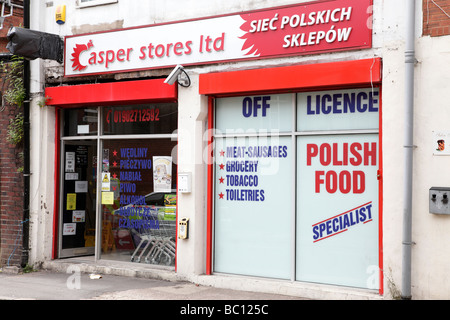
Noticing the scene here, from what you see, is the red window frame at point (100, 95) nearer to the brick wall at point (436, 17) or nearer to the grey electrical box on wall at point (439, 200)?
the brick wall at point (436, 17)

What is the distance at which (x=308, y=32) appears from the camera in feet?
26.9

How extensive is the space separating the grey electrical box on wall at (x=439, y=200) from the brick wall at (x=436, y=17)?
195 cm

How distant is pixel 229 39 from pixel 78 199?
175 inches

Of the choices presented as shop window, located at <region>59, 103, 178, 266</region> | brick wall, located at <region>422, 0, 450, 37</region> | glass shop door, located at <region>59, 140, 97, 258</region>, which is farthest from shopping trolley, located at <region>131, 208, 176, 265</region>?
brick wall, located at <region>422, 0, 450, 37</region>

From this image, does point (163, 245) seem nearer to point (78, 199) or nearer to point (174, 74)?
point (78, 199)

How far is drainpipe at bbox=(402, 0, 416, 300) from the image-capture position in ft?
23.6

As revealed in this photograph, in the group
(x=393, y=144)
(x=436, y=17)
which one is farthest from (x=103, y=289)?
(x=436, y=17)

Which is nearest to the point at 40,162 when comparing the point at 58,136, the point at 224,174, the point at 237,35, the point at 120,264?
the point at 58,136

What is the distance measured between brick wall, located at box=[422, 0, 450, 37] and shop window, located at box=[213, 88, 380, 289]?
1.12 metres

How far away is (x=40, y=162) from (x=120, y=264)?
2.43 metres

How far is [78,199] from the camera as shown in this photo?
1099cm

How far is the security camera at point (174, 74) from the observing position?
8.84 meters

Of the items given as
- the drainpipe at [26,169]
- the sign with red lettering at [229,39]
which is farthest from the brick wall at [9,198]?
the sign with red lettering at [229,39]

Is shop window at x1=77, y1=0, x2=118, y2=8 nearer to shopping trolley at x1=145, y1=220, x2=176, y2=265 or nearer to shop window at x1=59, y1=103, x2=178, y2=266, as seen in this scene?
shop window at x1=59, y1=103, x2=178, y2=266
